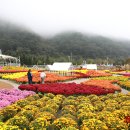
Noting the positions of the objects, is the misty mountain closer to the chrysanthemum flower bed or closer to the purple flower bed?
the purple flower bed

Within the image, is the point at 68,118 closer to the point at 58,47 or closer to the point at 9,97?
the point at 9,97

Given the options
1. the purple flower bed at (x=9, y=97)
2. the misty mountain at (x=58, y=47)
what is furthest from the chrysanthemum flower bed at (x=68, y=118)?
the misty mountain at (x=58, y=47)

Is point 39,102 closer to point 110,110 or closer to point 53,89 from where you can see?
point 110,110

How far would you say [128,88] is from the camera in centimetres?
2900

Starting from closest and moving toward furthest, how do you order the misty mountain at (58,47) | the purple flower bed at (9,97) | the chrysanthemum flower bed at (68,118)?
the chrysanthemum flower bed at (68,118) → the purple flower bed at (9,97) → the misty mountain at (58,47)

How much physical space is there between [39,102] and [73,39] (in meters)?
182

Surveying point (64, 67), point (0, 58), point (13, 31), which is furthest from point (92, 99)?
point (13, 31)

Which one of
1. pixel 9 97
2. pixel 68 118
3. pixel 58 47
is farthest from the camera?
→ pixel 58 47

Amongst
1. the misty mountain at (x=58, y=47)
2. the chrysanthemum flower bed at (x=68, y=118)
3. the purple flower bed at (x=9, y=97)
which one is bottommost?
the chrysanthemum flower bed at (x=68, y=118)

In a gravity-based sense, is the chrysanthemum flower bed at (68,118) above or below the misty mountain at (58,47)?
below

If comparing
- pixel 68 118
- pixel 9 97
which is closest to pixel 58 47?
pixel 9 97

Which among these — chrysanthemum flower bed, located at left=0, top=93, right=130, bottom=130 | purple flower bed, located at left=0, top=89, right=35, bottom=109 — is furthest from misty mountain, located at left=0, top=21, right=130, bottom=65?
chrysanthemum flower bed, located at left=0, top=93, right=130, bottom=130

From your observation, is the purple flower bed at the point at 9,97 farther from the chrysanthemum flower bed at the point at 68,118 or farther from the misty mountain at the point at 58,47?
the misty mountain at the point at 58,47

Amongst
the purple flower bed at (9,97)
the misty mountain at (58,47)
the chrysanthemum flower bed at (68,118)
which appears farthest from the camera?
the misty mountain at (58,47)
